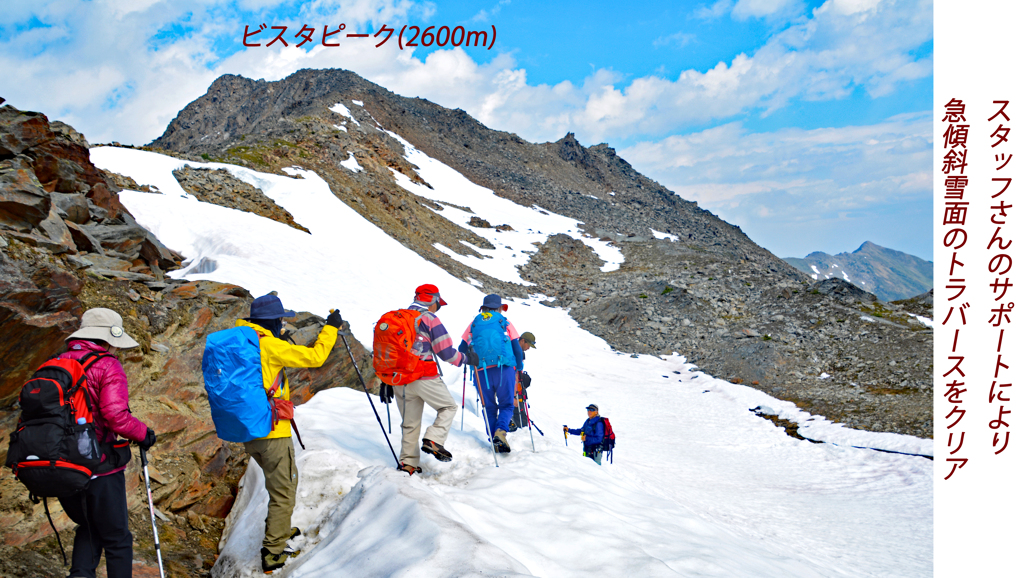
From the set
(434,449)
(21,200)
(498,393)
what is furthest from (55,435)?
(21,200)

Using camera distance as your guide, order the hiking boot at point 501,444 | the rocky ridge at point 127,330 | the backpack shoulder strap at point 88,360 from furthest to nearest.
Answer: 1. the hiking boot at point 501,444
2. the rocky ridge at point 127,330
3. the backpack shoulder strap at point 88,360

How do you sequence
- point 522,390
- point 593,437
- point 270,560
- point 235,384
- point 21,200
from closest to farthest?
1. point 235,384
2. point 270,560
3. point 21,200
4. point 522,390
5. point 593,437

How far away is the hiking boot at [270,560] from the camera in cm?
433

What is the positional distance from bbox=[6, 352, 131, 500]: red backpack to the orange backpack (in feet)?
9.04

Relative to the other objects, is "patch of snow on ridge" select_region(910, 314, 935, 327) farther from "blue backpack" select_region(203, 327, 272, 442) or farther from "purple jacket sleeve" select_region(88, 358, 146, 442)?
"purple jacket sleeve" select_region(88, 358, 146, 442)

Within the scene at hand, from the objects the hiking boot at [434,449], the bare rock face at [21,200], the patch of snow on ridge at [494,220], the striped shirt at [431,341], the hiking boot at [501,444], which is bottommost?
the hiking boot at [501,444]

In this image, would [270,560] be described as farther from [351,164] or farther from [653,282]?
[351,164]

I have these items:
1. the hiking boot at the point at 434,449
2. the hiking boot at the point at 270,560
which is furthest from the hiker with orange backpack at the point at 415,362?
the hiking boot at the point at 270,560

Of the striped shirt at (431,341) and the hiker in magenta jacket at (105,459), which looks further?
the striped shirt at (431,341)

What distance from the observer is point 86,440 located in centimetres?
371

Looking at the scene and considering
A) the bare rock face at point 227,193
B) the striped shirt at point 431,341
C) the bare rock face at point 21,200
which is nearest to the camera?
the striped shirt at point 431,341

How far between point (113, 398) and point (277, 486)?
4.83ft

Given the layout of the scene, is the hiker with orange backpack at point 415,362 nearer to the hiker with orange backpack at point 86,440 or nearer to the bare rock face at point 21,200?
the hiker with orange backpack at point 86,440

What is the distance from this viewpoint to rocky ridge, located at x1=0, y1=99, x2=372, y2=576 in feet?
16.2
